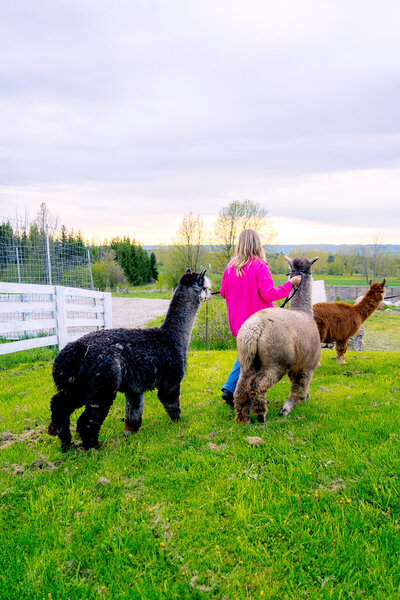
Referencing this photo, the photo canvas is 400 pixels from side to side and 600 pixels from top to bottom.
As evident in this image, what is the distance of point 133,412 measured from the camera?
178 inches

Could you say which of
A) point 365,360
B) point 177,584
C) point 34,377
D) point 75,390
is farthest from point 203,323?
point 177,584

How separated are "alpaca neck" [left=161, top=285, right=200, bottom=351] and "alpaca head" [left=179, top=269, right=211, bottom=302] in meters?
0.08

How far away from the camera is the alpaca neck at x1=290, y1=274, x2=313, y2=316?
5820 mm

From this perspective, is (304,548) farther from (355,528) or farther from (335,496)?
(335,496)

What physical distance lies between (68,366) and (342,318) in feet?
21.5

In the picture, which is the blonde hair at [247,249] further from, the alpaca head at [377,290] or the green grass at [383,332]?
the green grass at [383,332]

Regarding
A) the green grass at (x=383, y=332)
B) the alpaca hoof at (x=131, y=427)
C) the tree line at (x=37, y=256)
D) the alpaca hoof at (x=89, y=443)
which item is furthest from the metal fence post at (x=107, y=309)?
the green grass at (x=383, y=332)

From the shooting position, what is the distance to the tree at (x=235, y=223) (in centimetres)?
3500

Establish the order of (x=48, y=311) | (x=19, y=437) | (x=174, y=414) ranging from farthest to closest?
(x=48, y=311) → (x=174, y=414) → (x=19, y=437)

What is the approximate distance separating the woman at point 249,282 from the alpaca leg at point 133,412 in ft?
6.01

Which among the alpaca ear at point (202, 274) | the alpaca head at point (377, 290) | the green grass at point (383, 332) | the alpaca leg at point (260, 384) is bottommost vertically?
the green grass at point (383, 332)

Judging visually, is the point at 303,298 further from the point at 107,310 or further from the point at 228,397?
the point at 107,310

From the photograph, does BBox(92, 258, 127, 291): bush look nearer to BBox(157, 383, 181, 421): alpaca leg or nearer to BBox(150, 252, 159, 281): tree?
BBox(150, 252, 159, 281): tree

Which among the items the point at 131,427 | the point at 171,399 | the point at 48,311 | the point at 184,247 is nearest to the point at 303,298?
the point at 171,399
